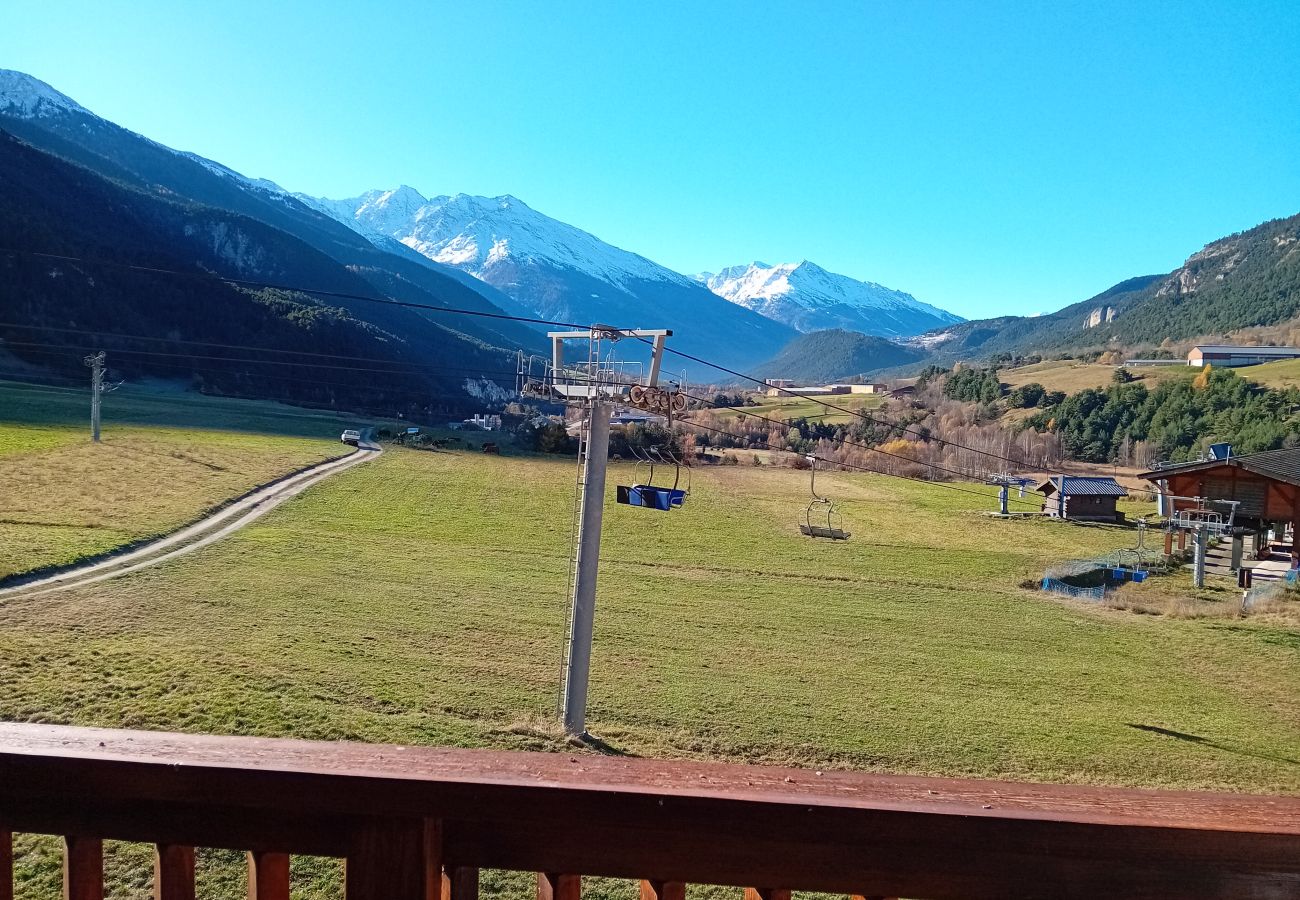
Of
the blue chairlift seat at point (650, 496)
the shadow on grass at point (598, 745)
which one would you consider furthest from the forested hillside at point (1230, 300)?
the shadow on grass at point (598, 745)

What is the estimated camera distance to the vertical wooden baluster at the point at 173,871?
143cm

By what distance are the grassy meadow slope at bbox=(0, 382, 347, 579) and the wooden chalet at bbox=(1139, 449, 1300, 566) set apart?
38404 mm

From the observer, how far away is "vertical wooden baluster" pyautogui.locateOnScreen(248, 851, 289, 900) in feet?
4.66

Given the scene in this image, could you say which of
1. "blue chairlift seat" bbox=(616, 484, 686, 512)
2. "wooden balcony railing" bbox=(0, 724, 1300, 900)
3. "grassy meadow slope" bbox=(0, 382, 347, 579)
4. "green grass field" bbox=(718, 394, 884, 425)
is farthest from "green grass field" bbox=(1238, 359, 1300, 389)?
"wooden balcony railing" bbox=(0, 724, 1300, 900)

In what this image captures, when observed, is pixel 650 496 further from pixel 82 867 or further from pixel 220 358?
pixel 220 358

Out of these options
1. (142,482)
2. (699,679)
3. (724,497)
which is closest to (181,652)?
(699,679)

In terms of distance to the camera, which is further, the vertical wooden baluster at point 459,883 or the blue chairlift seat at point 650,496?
the blue chairlift seat at point 650,496

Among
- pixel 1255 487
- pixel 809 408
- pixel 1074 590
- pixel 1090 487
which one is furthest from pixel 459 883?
pixel 809 408

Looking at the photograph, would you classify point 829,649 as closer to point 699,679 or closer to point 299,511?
point 699,679

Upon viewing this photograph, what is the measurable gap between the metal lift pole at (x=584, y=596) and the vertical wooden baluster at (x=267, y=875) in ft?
35.8

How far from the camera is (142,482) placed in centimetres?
3506

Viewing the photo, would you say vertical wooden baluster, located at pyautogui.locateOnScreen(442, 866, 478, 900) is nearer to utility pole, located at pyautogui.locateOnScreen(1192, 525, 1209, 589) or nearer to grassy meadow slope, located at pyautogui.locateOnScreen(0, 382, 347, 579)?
grassy meadow slope, located at pyautogui.locateOnScreen(0, 382, 347, 579)

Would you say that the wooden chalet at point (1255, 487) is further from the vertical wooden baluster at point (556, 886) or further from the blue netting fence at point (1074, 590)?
the vertical wooden baluster at point (556, 886)

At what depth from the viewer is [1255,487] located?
33781 millimetres
